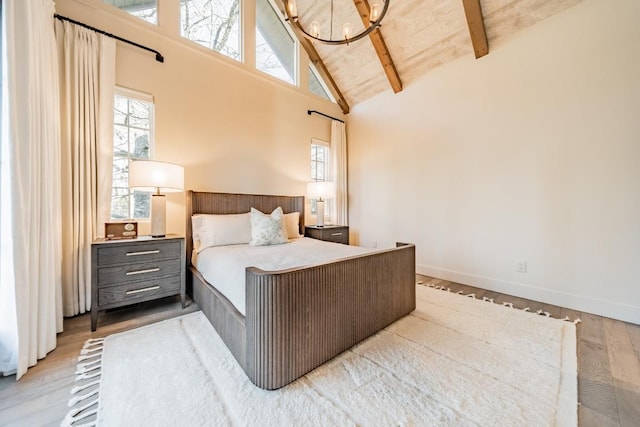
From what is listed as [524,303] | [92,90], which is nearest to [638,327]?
[524,303]

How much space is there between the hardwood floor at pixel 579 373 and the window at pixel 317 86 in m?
4.05

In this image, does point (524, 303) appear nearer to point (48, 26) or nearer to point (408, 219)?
point (408, 219)

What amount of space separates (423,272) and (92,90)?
4445 mm

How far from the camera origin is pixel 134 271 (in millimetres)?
2201

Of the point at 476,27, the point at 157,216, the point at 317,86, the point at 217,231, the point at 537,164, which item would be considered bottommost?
the point at 217,231

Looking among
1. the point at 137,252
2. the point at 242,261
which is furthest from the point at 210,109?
the point at 242,261

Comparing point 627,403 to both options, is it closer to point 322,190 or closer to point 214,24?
point 322,190

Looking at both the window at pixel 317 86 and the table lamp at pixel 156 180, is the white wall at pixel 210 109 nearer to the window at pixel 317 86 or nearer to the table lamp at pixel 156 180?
the window at pixel 317 86

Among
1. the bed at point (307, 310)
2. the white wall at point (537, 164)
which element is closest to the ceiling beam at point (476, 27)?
the white wall at point (537, 164)

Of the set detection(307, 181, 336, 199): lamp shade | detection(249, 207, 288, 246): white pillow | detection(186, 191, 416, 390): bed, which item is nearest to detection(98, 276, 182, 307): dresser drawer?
detection(186, 191, 416, 390): bed

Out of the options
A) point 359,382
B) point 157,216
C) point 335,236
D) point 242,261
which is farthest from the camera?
point 335,236

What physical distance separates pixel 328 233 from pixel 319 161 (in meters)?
1.55

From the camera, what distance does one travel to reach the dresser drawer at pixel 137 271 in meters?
2.07

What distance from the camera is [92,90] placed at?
2322mm
